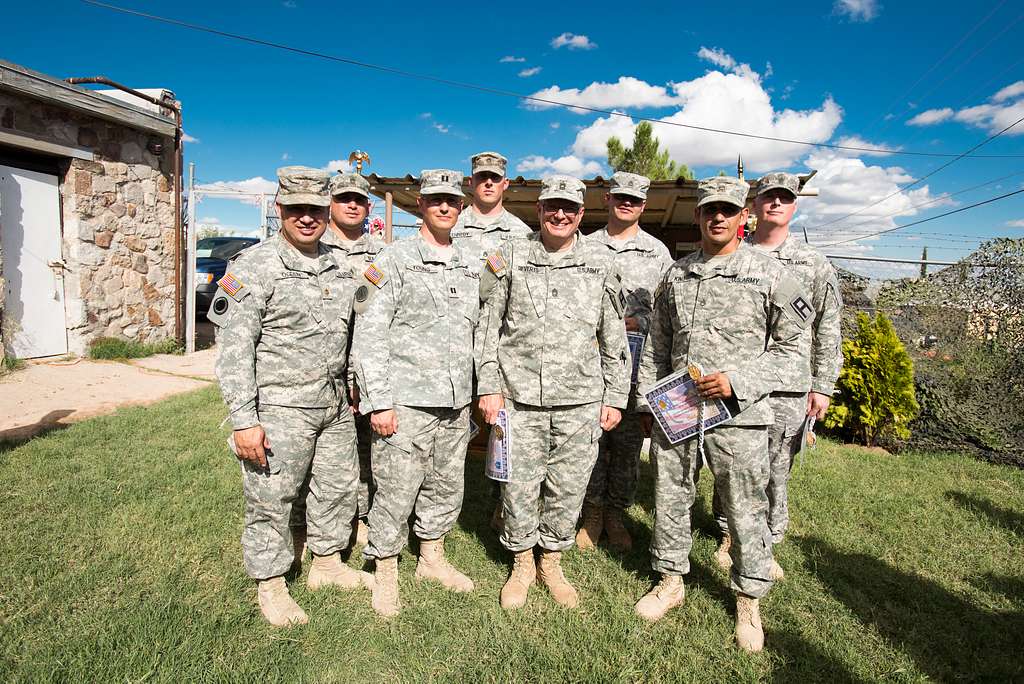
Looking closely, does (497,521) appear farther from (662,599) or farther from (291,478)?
(291,478)

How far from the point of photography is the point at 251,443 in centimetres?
252

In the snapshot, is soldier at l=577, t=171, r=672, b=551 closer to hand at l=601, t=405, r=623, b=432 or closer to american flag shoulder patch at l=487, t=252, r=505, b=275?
hand at l=601, t=405, r=623, b=432

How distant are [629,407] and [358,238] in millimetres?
2199

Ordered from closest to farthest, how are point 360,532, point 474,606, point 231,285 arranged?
1. point 231,285
2. point 474,606
3. point 360,532

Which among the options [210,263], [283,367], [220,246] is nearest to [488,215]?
[283,367]

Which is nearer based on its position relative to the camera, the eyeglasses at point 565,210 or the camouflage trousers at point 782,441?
the eyeglasses at point 565,210

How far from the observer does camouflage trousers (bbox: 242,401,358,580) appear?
8.65 feet

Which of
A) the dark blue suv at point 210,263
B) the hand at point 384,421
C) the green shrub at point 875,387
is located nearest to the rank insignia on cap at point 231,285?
the hand at point 384,421

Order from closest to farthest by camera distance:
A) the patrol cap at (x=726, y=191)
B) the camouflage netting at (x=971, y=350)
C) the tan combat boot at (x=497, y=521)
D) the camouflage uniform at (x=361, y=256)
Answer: the patrol cap at (x=726, y=191)
the camouflage uniform at (x=361, y=256)
the tan combat boot at (x=497, y=521)
the camouflage netting at (x=971, y=350)

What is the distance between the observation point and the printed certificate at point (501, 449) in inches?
114

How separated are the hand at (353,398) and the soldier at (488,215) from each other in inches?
59.9

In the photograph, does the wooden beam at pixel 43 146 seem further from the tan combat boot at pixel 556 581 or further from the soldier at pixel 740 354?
the soldier at pixel 740 354

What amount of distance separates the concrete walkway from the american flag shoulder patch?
4.75 m

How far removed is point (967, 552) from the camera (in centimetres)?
370
